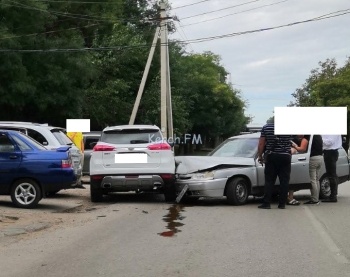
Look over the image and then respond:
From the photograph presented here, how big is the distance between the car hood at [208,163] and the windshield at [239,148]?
0.40 m

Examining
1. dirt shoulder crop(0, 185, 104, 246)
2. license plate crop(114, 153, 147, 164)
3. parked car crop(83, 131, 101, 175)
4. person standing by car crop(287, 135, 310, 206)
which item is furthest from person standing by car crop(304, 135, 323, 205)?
parked car crop(83, 131, 101, 175)

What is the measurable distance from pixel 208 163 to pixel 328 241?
4751 millimetres

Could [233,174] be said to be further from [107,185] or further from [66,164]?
[66,164]

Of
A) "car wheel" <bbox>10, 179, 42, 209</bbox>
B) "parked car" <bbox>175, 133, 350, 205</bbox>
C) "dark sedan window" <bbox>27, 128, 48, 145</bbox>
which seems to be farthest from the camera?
"dark sedan window" <bbox>27, 128, 48, 145</bbox>

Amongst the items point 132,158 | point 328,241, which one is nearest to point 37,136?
point 132,158

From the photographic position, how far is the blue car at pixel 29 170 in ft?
41.9

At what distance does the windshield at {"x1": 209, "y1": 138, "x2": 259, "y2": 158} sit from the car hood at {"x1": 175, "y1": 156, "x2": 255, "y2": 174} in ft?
1.30

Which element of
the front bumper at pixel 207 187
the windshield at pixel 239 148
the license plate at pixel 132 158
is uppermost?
the windshield at pixel 239 148

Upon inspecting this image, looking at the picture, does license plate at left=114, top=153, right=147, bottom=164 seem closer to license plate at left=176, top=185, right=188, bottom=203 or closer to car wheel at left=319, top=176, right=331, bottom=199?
license plate at left=176, top=185, right=188, bottom=203

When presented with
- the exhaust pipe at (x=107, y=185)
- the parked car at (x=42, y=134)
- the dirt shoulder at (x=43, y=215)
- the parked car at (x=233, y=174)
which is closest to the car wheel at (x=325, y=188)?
the parked car at (x=233, y=174)

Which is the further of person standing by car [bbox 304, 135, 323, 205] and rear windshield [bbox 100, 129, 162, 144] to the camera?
rear windshield [bbox 100, 129, 162, 144]

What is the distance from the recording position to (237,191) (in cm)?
1343

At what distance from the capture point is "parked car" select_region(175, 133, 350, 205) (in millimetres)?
13273

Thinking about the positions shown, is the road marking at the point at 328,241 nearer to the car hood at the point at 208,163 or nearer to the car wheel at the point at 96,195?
the car hood at the point at 208,163
